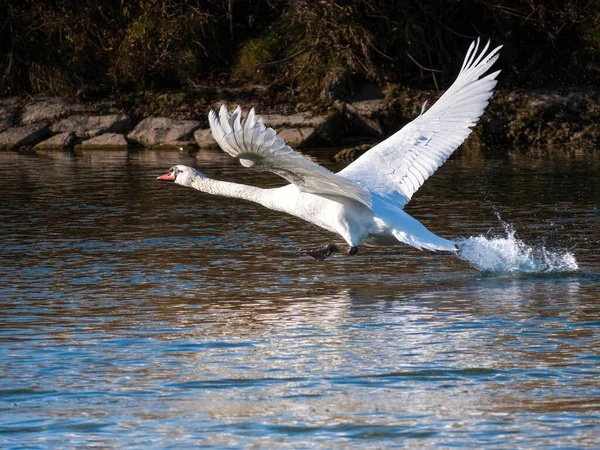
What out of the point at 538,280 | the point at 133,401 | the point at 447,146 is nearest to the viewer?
the point at 133,401

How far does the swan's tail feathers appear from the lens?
8727 millimetres

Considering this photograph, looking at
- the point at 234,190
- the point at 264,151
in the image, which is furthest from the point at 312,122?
the point at 264,151

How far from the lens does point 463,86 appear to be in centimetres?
1047

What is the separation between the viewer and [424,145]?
10062 millimetres

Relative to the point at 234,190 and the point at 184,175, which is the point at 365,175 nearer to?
the point at 234,190

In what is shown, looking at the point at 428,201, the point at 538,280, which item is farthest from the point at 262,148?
the point at 428,201

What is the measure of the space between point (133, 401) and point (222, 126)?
198 cm

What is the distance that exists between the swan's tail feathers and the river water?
0.34 metres

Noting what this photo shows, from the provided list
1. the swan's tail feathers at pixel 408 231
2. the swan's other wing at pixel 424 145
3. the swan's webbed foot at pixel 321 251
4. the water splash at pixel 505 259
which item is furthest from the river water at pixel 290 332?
the swan's other wing at pixel 424 145

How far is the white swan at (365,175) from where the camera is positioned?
24.1ft

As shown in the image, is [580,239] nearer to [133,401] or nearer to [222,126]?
[222,126]

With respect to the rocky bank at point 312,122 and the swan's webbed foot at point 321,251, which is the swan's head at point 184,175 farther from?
the rocky bank at point 312,122

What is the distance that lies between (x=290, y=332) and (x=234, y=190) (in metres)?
2.50

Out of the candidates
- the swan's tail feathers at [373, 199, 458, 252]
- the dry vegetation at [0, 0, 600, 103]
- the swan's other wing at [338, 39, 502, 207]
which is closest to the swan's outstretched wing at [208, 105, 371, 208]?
the swan's tail feathers at [373, 199, 458, 252]
